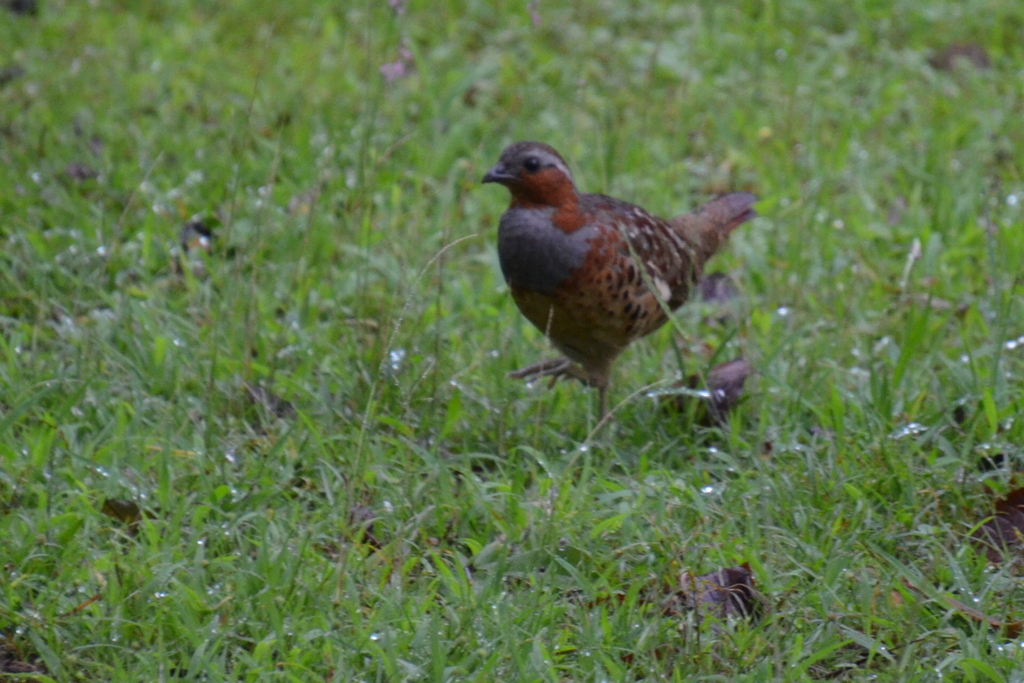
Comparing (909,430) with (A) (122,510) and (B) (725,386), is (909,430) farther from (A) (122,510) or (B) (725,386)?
(A) (122,510)

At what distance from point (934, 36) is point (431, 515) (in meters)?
5.51

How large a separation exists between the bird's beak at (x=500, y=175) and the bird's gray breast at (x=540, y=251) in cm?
14

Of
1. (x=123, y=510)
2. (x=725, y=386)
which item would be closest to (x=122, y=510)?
(x=123, y=510)

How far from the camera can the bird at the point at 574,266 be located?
14.3ft

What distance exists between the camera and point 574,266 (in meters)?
4.35

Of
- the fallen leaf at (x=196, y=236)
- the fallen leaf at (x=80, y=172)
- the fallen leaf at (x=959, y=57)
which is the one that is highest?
the fallen leaf at (x=959, y=57)

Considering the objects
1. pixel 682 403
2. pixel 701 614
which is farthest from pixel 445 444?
pixel 701 614

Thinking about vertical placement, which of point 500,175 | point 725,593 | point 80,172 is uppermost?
point 500,175

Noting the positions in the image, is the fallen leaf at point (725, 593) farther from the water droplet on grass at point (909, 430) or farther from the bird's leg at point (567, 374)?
the bird's leg at point (567, 374)

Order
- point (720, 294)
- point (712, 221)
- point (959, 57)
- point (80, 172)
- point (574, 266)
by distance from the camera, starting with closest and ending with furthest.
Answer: point (574, 266) < point (712, 221) < point (720, 294) < point (80, 172) < point (959, 57)

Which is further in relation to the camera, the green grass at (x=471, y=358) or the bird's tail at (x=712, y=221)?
the bird's tail at (x=712, y=221)

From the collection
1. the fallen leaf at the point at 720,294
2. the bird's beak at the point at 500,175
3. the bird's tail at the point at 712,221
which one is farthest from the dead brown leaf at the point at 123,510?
the fallen leaf at the point at 720,294

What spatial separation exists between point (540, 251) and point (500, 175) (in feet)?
1.10

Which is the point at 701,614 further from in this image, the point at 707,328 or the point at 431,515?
the point at 707,328
